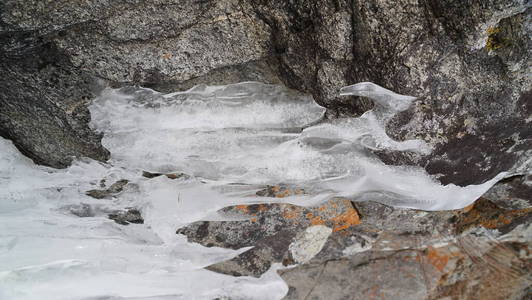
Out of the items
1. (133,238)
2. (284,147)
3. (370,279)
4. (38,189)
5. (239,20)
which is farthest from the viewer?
(370,279)

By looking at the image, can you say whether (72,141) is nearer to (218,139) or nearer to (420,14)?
(218,139)

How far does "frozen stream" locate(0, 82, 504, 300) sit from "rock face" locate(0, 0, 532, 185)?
0.07m

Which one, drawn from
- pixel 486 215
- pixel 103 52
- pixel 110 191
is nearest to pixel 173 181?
pixel 110 191

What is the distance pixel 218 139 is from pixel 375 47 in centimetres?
65

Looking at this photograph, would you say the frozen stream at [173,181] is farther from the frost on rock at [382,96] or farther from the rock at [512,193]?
the rock at [512,193]

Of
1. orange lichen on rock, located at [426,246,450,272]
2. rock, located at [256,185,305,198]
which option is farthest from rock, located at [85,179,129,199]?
orange lichen on rock, located at [426,246,450,272]

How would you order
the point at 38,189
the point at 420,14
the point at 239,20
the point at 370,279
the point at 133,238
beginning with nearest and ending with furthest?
the point at 420,14
the point at 239,20
the point at 38,189
the point at 133,238
the point at 370,279

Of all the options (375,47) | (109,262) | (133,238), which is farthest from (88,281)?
(375,47)

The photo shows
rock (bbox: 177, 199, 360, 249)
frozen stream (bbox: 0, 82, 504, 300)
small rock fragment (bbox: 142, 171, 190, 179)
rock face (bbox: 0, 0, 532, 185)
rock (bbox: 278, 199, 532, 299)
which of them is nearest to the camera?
rock face (bbox: 0, 0, 532, 185)

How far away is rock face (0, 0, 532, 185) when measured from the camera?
42.3 inches

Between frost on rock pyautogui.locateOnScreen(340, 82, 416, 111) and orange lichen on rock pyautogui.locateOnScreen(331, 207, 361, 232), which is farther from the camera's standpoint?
orange lichen on rock pyautogui.locateOnScreen(331, 207, 361, 232)

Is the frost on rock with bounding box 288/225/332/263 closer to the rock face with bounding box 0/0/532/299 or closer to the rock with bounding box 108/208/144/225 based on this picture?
the rock face with bounding box 0/0/532/299

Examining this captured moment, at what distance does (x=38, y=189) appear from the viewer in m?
1.63

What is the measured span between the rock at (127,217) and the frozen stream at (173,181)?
2 cm
